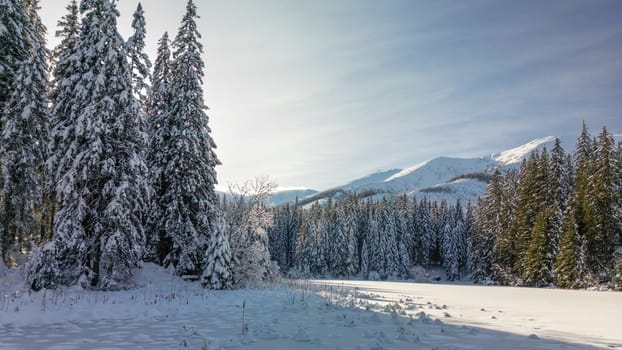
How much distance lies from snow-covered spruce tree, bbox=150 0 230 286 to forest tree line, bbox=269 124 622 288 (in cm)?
3513

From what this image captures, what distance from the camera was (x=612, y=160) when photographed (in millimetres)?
36812

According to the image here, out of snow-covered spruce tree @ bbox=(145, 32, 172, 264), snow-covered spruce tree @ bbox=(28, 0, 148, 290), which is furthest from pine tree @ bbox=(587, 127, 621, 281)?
snow-covered spruce tree @ bbox=(28, 0, 148, 290)

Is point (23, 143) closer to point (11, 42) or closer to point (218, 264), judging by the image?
point (11, 42)

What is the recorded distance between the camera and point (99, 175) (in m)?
17.6

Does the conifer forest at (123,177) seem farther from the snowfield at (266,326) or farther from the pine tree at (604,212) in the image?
the snowfield at (266,326)

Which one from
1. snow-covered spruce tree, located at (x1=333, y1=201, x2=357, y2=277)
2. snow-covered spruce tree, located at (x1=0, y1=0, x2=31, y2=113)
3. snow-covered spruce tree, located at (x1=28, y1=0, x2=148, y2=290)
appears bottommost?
snow-covered spruce tree, located at (x1=333, y1=201, x2=357, y2=277)

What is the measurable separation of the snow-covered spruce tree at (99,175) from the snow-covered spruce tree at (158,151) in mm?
3661

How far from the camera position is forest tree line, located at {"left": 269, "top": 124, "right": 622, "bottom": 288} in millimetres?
36750

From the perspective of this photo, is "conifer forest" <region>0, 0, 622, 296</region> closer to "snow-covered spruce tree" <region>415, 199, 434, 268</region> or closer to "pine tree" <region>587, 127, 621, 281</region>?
"pine tree" <region>587, 127, 621, 281</region>

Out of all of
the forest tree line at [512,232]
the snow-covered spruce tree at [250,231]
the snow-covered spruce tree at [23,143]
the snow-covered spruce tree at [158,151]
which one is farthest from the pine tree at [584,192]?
the snow-covered spruce tree at [23,143]

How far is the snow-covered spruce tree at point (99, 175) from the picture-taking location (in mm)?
16969

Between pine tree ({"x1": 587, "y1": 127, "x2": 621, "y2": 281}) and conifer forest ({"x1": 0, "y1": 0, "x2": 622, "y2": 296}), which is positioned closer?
conifer forest ({"x1": 0, "y1": 0, "x2": 622, "y2": 296})

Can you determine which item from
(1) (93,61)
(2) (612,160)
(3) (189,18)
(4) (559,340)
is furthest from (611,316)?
(2) (612,160)

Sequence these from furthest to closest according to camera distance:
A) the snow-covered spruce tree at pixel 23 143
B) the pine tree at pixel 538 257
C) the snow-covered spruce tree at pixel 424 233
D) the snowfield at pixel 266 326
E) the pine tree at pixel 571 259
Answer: the snow-covered spruce tree at pixel 424 233, the pine tree at pixel 538 257, the pine tree at pixel 571 259, the snow-covered spruce tree at pixel 23 143, the snowfield at pixel 266 326
